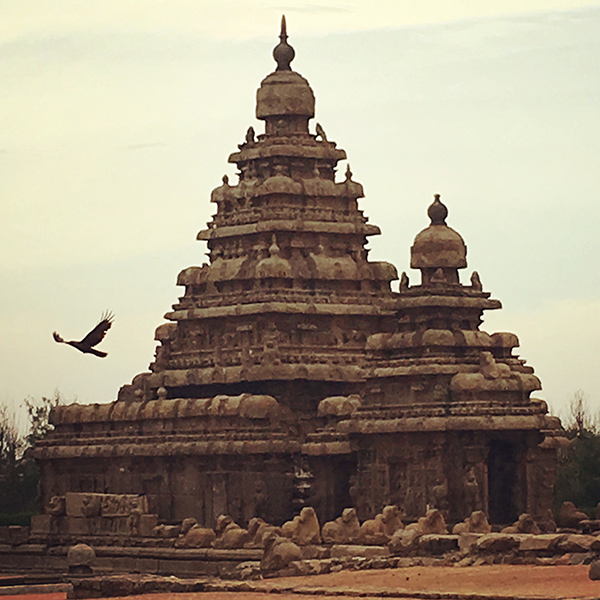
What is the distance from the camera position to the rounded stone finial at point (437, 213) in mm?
82375

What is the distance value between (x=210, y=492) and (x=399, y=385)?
22.7 feet

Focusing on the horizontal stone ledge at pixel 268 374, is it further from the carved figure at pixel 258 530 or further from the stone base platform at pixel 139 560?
the carved figure at pixel 258 530

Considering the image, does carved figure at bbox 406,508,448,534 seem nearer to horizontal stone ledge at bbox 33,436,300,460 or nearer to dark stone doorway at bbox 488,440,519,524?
dark stone doorway at bbox 488,440,519,524

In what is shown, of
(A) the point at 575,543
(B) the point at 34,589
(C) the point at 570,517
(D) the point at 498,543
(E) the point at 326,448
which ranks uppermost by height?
(E) the point at 326,448

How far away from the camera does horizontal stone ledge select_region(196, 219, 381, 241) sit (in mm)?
85875

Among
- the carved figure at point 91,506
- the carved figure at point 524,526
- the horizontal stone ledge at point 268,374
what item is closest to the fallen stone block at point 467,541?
the carved figure at point 524,526

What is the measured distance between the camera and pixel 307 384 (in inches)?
3290

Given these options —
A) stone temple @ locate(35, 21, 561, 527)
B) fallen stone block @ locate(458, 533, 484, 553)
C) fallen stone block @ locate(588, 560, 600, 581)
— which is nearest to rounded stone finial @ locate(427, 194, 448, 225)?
stone temple @ locate(35, 21, 561, 527)

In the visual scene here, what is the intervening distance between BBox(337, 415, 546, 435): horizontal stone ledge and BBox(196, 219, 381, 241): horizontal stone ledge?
30.3ft

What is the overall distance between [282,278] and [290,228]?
2021 millimetres

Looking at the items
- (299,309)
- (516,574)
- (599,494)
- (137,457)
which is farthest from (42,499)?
(516,574)

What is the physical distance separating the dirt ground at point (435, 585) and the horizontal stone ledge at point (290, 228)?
24661 mm

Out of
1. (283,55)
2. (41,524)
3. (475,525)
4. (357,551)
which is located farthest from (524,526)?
(283,55)

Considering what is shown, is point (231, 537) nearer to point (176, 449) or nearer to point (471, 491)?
point (176, 449)
